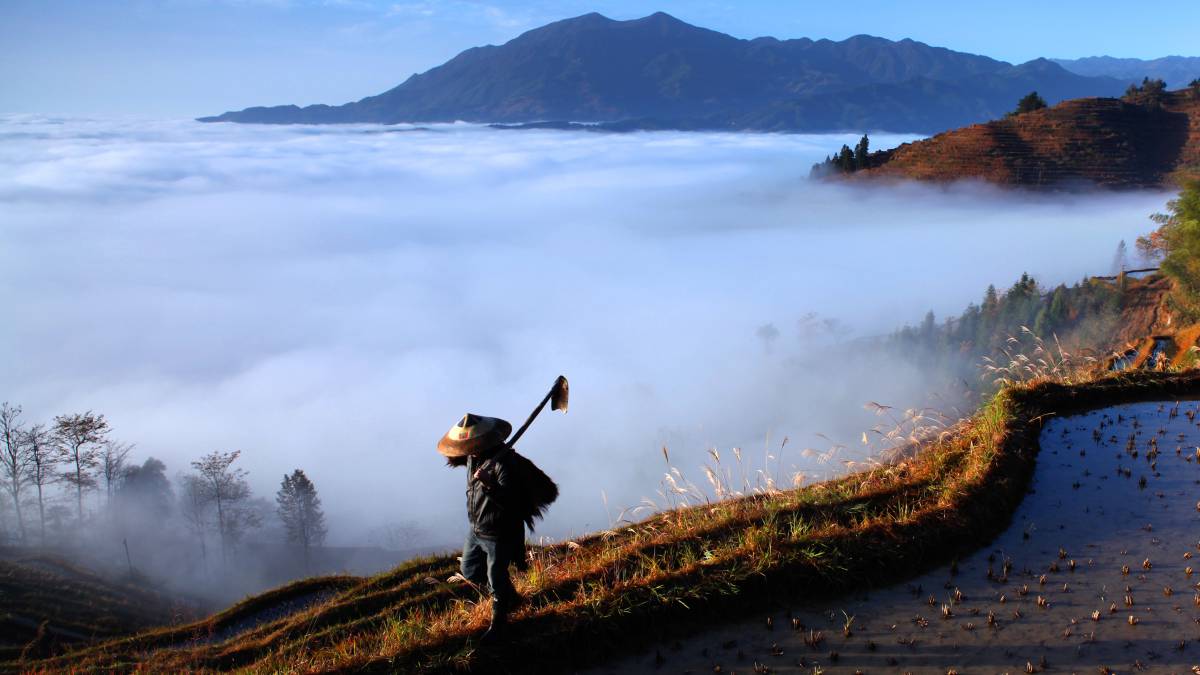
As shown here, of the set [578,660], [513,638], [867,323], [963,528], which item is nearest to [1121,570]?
[963,528]

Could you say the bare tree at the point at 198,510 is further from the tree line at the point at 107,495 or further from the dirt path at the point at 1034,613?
the dirt path at the point at 1034,613

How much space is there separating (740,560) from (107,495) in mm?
78754

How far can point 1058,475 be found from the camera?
28.9 ft

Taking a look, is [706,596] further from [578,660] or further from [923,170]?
[923,170]

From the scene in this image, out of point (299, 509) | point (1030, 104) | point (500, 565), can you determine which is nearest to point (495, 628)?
point (500, 565)

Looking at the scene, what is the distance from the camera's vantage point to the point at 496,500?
617 cm

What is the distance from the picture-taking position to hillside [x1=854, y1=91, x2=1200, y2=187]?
14912cm

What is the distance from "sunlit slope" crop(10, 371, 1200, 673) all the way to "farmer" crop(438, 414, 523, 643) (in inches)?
14.4

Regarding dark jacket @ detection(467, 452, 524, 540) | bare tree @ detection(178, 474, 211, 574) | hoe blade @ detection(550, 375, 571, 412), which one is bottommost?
bare tree @ detection(178, 474, 211, 574)

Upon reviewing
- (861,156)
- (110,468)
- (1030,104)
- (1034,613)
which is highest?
(1030,104)

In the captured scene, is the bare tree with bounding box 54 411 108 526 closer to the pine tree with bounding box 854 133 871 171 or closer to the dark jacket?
the dark jacket

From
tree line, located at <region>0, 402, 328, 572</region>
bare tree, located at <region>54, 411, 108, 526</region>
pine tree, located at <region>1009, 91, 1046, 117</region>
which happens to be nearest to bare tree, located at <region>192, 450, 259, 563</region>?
tree line, located at <region>0, 402, 328, 572</region>

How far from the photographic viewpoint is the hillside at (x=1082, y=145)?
489ft

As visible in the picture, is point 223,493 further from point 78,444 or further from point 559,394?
point 559,394
